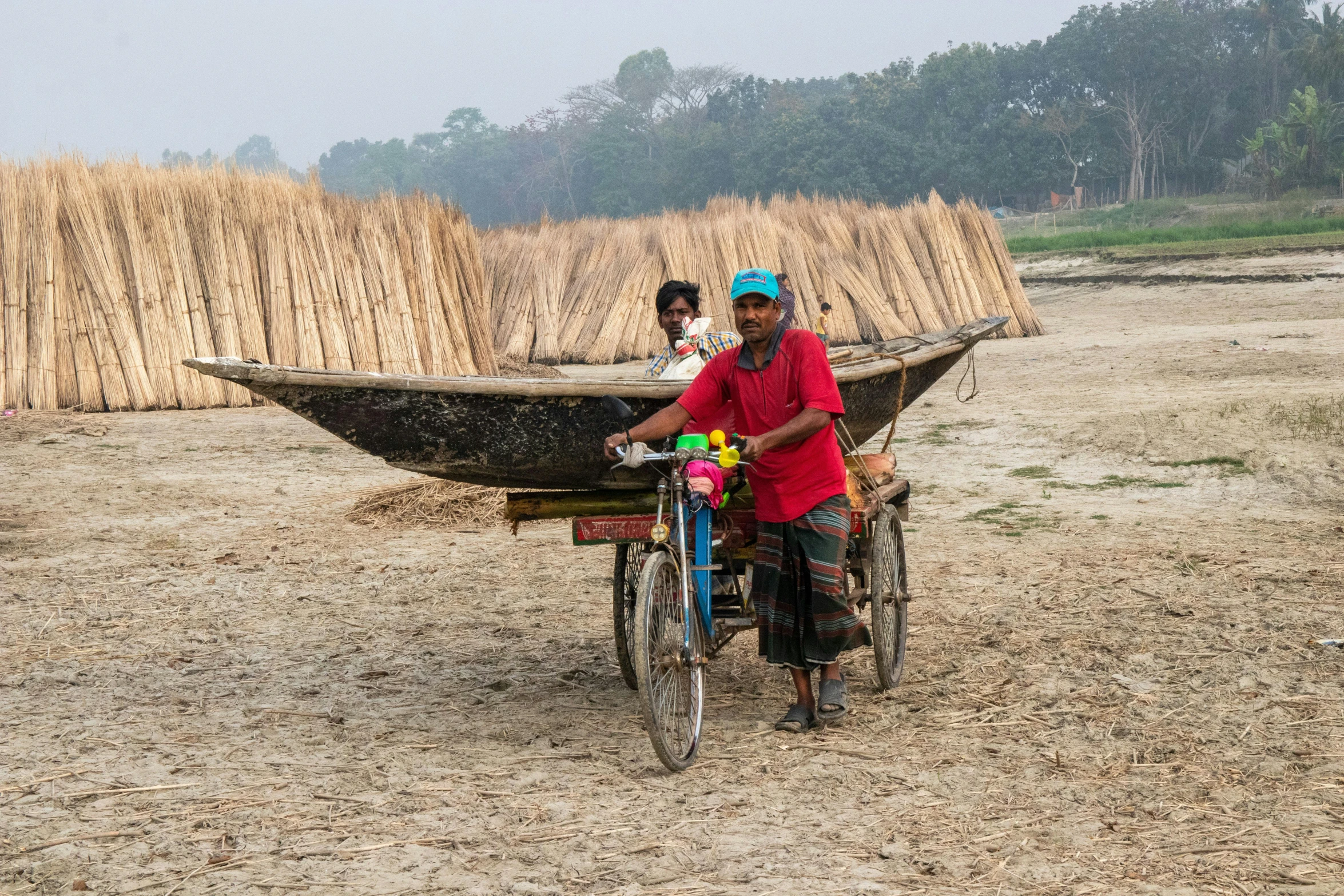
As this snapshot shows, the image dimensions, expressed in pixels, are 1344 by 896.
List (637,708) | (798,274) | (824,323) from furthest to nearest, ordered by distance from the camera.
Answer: (798,274) < (824,323) < (637,708)

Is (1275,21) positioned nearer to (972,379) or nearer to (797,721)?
(972,379)

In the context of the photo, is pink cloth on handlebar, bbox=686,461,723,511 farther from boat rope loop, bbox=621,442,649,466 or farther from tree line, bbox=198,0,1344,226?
tree line, bbox=198,0,1344,226

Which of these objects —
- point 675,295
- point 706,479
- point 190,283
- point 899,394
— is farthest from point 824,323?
point 706,479

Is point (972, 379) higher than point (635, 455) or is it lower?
lower

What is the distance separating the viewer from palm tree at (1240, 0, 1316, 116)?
42688 millimetres

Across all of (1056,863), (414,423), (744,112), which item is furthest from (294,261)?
(744,112)

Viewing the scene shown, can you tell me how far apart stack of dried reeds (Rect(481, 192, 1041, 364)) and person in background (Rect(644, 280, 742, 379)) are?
11.6 m

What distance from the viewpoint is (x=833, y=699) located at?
378 centimetres

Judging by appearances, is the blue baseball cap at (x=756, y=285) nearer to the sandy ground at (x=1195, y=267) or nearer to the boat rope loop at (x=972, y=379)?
the boat rope loop at (x=972, y=379)

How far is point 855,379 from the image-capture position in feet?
14.2

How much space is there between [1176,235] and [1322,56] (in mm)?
12961

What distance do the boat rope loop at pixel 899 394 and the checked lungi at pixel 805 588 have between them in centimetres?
87

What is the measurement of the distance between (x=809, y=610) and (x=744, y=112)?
58.6 m

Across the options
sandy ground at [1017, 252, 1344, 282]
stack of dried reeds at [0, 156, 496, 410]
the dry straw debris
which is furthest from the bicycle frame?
sandy ground at [1017, 252, 1344, 282]
